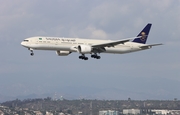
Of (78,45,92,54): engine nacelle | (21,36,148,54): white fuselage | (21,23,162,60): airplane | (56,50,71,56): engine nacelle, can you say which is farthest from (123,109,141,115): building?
(78,45,92,54): engine nacelle

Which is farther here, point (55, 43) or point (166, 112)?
point (166, 112)

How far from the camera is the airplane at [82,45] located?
84188 mm

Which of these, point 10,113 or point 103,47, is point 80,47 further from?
point 10,113

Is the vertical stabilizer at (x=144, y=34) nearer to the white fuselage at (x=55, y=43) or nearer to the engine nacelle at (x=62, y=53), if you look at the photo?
the white fuselage at (x=55, y=43)

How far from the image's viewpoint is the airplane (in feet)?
276

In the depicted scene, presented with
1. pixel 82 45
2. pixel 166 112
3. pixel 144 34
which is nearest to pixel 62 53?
pixel 82 45

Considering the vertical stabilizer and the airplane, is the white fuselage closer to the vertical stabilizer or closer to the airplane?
the airplane

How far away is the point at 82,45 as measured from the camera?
288 feet

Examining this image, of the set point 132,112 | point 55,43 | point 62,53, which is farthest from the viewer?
point 132,112

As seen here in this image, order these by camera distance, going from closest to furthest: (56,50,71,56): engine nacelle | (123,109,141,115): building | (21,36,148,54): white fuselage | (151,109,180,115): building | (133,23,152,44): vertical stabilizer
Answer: (21,36,148,54): white fuselage < (56,50,71,56): engine nacelle < (133,23,152,44): vertical stabilizer < (123,109,141,115): building < (151,109,180,115): building

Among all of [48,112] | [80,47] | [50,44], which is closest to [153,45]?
[80,47]

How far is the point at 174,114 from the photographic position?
190m

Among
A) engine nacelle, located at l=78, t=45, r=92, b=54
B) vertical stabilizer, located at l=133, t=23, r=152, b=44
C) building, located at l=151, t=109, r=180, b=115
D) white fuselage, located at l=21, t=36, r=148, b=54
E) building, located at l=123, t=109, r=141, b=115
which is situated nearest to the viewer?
white fuselage, located at l=21, t=36, r=148, b=54

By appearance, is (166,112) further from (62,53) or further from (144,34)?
(62,53)
